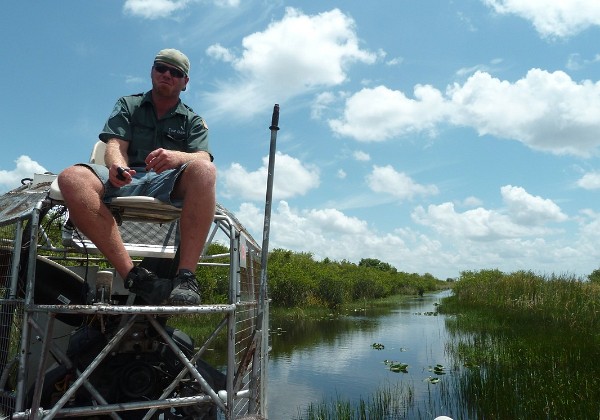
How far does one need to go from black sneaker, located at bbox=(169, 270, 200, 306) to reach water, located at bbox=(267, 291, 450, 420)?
6699mm

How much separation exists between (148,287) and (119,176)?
0.71 metres

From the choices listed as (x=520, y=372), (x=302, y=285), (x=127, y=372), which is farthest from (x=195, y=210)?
(x=302, y=285)

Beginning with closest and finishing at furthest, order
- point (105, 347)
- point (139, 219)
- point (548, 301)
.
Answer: point (105, 347) < point (139, 219) < point (548, 301)

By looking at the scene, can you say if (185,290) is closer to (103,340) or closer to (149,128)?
(103,340)

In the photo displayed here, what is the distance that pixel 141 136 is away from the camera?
4.07 m

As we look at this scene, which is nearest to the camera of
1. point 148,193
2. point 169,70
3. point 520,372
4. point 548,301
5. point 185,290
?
point 185,290

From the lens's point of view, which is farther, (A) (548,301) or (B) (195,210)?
(A) (548,301)

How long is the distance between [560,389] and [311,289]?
2183 cm

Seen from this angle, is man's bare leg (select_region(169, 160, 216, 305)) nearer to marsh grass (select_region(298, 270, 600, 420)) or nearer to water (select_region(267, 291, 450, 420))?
marsh grass (select_region(298, 270, 600, 420))

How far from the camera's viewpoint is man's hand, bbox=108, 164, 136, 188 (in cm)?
332

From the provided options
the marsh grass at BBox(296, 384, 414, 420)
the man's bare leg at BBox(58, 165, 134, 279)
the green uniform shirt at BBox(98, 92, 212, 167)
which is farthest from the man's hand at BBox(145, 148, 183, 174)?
the marsh grass at BBox(296, 384, 414, 420)

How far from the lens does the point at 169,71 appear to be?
3996 mm

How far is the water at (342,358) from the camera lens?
11.1 m

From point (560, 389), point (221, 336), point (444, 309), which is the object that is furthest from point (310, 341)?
point (444, 309)
